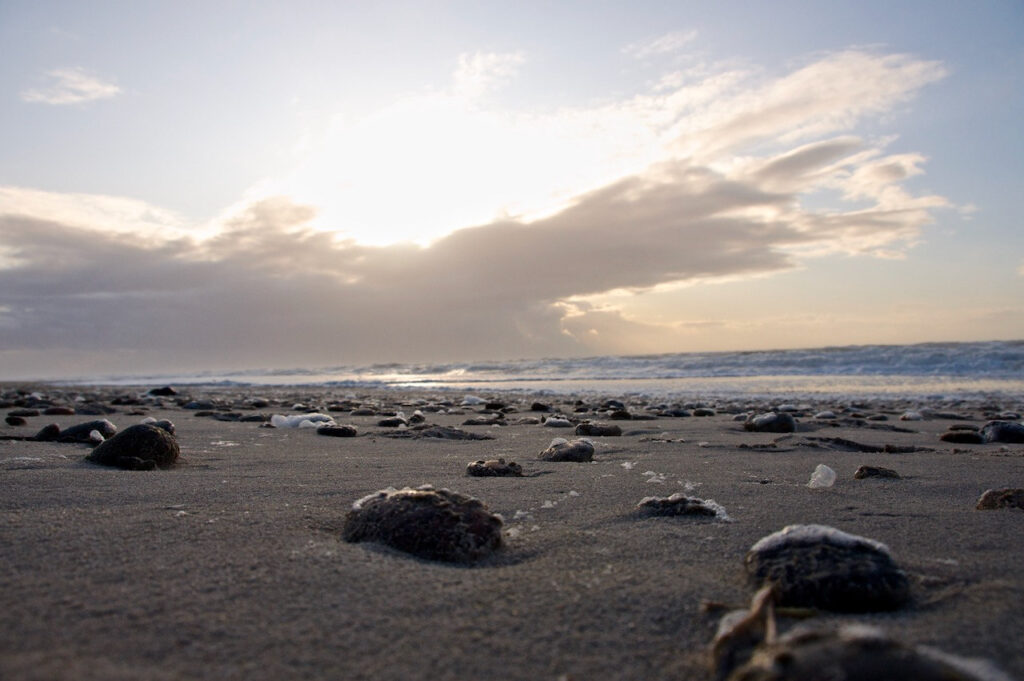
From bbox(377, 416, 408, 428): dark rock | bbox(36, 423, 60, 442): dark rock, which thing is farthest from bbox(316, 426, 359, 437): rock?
bbox(36, 423, 60, 442): dark rock

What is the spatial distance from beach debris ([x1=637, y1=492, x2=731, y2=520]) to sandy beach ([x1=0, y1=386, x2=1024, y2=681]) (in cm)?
5

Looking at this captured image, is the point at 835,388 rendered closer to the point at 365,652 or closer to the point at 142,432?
the point at 142,432

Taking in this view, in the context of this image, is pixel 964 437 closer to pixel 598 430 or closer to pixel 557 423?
pixel 598 430

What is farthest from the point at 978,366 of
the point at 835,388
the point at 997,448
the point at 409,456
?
the point at 409,456

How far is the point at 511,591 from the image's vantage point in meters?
1.62

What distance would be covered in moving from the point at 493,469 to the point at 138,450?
1.78 m

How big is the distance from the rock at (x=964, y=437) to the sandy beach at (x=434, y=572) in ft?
5.78

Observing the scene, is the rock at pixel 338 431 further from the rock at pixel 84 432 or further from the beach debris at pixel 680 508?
the beach debris at pixel 680 508

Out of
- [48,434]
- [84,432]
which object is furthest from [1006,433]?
[48,434]

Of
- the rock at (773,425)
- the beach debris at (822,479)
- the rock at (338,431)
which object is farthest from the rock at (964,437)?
the rock at (338,431)

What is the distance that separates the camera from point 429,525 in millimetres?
1942

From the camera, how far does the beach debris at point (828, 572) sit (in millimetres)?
1512

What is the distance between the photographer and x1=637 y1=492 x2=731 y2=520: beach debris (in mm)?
2398

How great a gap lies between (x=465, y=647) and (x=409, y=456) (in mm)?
2918
